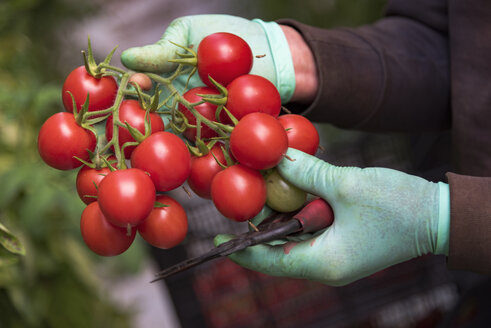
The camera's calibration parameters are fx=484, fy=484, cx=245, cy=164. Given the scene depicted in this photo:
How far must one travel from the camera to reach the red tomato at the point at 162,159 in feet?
2.29

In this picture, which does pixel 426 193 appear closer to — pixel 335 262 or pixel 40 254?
pixel 335 262

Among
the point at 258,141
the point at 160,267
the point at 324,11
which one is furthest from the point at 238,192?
the point at 324,11

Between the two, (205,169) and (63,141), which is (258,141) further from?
(63,141)

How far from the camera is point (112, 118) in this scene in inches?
30.2

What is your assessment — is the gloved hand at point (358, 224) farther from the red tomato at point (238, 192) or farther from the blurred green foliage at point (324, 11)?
the blurred green foliage at point (324, 11)

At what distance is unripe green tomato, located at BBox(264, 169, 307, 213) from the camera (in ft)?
2.57

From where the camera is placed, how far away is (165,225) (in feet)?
2.43

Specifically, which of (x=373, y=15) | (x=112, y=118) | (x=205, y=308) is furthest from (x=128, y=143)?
(x=373, y=15)

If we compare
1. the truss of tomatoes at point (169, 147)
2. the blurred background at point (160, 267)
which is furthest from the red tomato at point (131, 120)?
the blurred background at point (160, 267)

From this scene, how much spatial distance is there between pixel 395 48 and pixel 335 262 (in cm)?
58

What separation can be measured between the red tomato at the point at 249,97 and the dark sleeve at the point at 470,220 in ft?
1.00

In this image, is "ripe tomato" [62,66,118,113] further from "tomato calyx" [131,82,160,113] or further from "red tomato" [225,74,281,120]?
"red tomato" [225,74,281,120]

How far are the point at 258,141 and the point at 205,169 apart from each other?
0.13 m

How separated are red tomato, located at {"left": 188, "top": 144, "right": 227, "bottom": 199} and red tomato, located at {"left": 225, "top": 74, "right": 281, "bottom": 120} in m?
0.07
